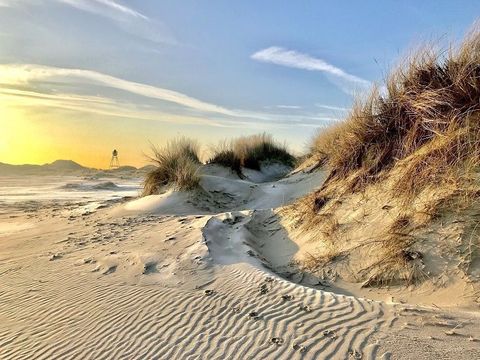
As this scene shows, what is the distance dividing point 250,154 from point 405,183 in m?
13.9

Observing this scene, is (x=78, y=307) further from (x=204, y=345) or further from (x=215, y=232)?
(x=215, y=232)

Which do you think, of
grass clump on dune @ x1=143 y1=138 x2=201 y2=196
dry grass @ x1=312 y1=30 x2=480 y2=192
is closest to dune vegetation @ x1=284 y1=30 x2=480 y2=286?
dry grass @ x1=312 y1=30 x2=480 y2=192

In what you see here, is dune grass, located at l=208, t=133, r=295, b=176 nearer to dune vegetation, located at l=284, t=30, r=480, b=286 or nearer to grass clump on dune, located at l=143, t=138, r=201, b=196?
grass clump on dune, located at l=143, t=138, r=201, b=196

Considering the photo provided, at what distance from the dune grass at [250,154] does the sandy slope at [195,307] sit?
30.0ft

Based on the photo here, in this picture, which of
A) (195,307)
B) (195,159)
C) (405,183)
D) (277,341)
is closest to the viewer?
(277,341)

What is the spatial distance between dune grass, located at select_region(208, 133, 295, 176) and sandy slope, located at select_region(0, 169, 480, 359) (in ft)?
30.0

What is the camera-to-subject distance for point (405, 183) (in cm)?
564

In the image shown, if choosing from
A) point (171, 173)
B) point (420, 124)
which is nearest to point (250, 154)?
point (171, 173)

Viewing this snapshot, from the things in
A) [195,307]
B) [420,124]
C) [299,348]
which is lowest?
[195,307]

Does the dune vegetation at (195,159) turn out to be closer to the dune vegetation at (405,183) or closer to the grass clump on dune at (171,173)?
the grass clump on dune at (171,173)

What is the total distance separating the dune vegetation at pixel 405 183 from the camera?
185 inches

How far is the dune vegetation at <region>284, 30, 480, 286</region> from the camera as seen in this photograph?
469cm

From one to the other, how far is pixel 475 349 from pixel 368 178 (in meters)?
3.67

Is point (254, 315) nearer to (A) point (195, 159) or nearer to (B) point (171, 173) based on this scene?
(B) point (171, 173)
